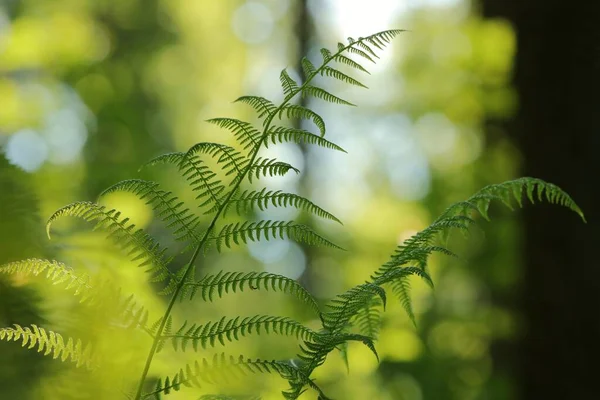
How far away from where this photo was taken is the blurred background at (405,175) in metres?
1.39

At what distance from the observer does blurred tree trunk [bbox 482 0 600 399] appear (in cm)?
242

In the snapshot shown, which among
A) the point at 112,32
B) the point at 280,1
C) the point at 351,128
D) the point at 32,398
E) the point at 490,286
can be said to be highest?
the point at 280,1

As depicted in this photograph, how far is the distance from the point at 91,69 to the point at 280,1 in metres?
5.93

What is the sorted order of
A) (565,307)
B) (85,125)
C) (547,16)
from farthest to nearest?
(85,125), (547,16), (565,307)

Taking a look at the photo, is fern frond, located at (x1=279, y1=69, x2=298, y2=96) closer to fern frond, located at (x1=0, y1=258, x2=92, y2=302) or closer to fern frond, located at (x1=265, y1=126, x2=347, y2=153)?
fern frond, located at (x1=265, y1=126, x2=347, y2=153)

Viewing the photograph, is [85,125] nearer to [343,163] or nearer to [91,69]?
[91,69]

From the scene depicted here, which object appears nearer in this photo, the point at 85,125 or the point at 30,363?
the point at 30,363

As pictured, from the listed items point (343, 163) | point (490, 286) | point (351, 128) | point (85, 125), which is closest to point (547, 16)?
point (490, 286)

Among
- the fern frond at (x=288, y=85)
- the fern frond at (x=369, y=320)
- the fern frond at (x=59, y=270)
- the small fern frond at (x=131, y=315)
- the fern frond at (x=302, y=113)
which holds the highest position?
the fern frond at (x=288, y=85)

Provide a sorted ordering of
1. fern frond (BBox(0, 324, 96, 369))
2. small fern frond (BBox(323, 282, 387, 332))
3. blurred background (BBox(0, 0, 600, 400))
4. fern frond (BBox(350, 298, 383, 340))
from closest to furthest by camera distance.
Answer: fern frond (BBox(0, 324, 96, 369)), small fern frond (BBox(323, 282, 387, 332)), fern frond (BBox(350, 298, 383, 340)), blurred background (BBox(0, 0, 600, 400))

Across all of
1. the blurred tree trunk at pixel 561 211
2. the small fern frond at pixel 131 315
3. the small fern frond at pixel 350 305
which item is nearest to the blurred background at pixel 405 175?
the blurred tree trunk at pixel 561 211

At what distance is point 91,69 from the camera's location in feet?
15.2

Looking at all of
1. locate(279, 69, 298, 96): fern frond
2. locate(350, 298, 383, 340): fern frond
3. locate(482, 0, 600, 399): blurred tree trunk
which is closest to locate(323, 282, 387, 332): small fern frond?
locate(350, 298, 383, 340): fern frond

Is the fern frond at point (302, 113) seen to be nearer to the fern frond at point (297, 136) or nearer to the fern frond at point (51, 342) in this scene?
the fern frond at point (297, 136)
